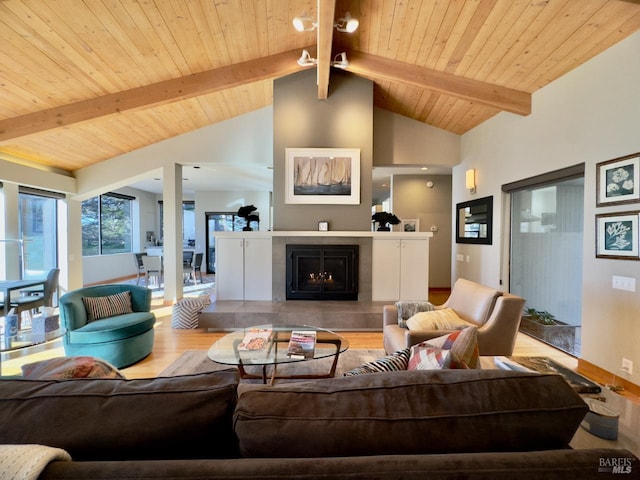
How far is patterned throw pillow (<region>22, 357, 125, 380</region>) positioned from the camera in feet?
3.68

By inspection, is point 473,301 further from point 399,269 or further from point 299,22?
point 299,22

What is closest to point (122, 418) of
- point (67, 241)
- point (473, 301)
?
point (473, 301)

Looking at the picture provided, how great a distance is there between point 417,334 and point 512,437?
1.52 metres

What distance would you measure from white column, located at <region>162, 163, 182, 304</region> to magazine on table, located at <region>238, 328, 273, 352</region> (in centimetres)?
317

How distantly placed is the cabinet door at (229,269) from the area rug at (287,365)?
4.23ft

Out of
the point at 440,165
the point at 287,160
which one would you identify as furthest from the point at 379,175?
the point at 287,160

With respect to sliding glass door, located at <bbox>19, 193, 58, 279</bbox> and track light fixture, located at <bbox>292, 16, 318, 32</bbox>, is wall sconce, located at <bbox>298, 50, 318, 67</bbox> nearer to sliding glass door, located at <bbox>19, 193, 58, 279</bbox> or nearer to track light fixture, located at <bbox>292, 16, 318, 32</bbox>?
track light fixture, located at <bbox>292, 16, 318, 32</bbox>

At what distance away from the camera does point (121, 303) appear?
3277mm

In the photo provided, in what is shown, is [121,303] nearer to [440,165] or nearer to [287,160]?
[287,160]

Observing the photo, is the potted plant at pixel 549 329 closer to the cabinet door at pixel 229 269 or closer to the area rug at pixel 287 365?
the area rug at pixel 287 365

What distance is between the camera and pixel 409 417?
2.61ft

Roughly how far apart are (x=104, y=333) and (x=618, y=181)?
194 inches

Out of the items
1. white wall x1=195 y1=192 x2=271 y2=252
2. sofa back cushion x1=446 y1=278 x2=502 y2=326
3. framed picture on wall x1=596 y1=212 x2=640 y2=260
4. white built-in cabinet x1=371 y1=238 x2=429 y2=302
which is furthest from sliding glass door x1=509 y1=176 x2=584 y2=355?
white wall x1=195 y1=192 x2=271 y2=252

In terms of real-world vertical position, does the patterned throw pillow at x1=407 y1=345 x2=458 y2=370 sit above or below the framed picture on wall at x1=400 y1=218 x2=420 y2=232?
below
